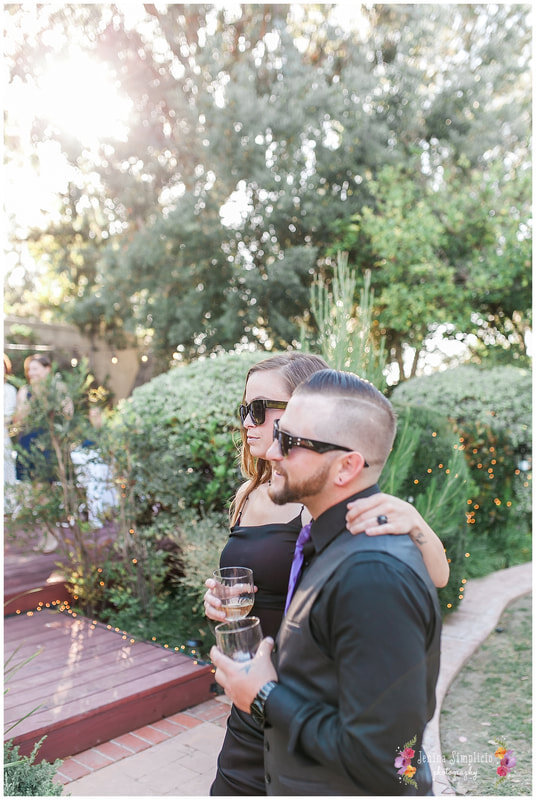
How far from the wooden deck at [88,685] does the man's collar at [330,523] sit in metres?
2.24

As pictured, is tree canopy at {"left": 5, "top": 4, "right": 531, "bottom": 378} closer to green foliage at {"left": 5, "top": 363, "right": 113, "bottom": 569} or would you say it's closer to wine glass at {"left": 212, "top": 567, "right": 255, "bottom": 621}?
green foliage at {"left": 5, "top": 363, "right": 113, "bottom": 569}

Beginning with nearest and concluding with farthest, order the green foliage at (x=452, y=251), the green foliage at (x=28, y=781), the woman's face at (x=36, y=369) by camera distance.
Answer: the green foliage at (x=28, y=781) → the woman's face at (x=36, y=369) → the green foliage at (x=452, y=251)

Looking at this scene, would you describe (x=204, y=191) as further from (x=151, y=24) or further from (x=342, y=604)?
(x=342, y=604)

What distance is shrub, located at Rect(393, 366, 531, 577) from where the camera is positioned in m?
7.83

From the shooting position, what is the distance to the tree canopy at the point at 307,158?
38.7 feet

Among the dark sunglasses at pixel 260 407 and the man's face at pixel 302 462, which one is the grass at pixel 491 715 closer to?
the dark sunglasses at pixel 260 407

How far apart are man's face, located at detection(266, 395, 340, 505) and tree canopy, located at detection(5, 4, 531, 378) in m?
10.6

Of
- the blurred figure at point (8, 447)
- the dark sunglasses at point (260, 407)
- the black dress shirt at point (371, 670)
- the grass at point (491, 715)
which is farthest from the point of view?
the blurred figure at point (8, 447)

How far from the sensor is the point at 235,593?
1.94 m

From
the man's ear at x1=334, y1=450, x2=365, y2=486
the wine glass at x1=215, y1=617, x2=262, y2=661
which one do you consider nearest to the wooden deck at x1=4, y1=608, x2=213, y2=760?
the wine glass at x1=215, y1=617, x2=262, y2=661

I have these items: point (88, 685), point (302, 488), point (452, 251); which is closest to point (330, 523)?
point (302, 488)

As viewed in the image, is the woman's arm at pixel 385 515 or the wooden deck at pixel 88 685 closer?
the woman's arm at pixel 385 515

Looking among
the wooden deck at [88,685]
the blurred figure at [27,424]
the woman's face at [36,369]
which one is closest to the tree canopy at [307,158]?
the woman's face at [36,369]

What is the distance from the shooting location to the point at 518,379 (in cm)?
844
